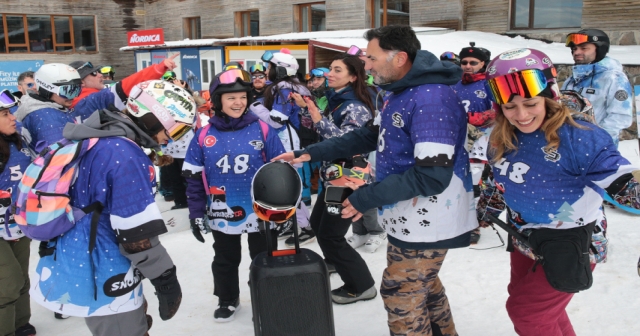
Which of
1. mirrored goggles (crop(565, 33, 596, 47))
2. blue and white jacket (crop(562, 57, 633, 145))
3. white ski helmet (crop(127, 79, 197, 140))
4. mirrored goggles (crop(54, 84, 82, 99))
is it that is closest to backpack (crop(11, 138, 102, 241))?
white ski helmet (crop(127, 79, 197, 140))

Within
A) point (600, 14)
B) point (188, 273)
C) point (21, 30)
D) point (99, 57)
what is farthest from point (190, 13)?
point (188, 273)

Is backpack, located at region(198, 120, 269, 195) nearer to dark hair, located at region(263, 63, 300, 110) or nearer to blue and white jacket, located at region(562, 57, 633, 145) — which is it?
dark hair, located at region(263, 63, 300, 110)

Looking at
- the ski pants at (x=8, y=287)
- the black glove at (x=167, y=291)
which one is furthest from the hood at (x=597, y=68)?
the ski pants at (x=8, y=287)

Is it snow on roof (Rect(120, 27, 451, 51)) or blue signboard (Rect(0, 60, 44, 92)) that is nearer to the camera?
snow on roof (Rect(120, 27, 451, 51))

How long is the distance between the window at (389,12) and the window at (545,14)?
11.2 ft

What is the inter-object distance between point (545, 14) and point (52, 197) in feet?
36.8

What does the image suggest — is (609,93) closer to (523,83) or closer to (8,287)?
(523,83)

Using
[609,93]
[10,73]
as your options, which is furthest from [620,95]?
Result: [10,73]

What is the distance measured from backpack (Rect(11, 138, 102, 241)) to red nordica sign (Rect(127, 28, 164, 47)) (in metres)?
16.4

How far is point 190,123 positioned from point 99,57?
23.1 metres

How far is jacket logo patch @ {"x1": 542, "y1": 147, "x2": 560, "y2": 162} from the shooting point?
2160 millimetres

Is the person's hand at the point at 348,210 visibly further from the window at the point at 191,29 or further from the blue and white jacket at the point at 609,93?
the window at the point at 191,29

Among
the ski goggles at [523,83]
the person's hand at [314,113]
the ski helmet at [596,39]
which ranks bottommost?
the person's hand at [314,113]

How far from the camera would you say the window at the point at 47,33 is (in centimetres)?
2083
